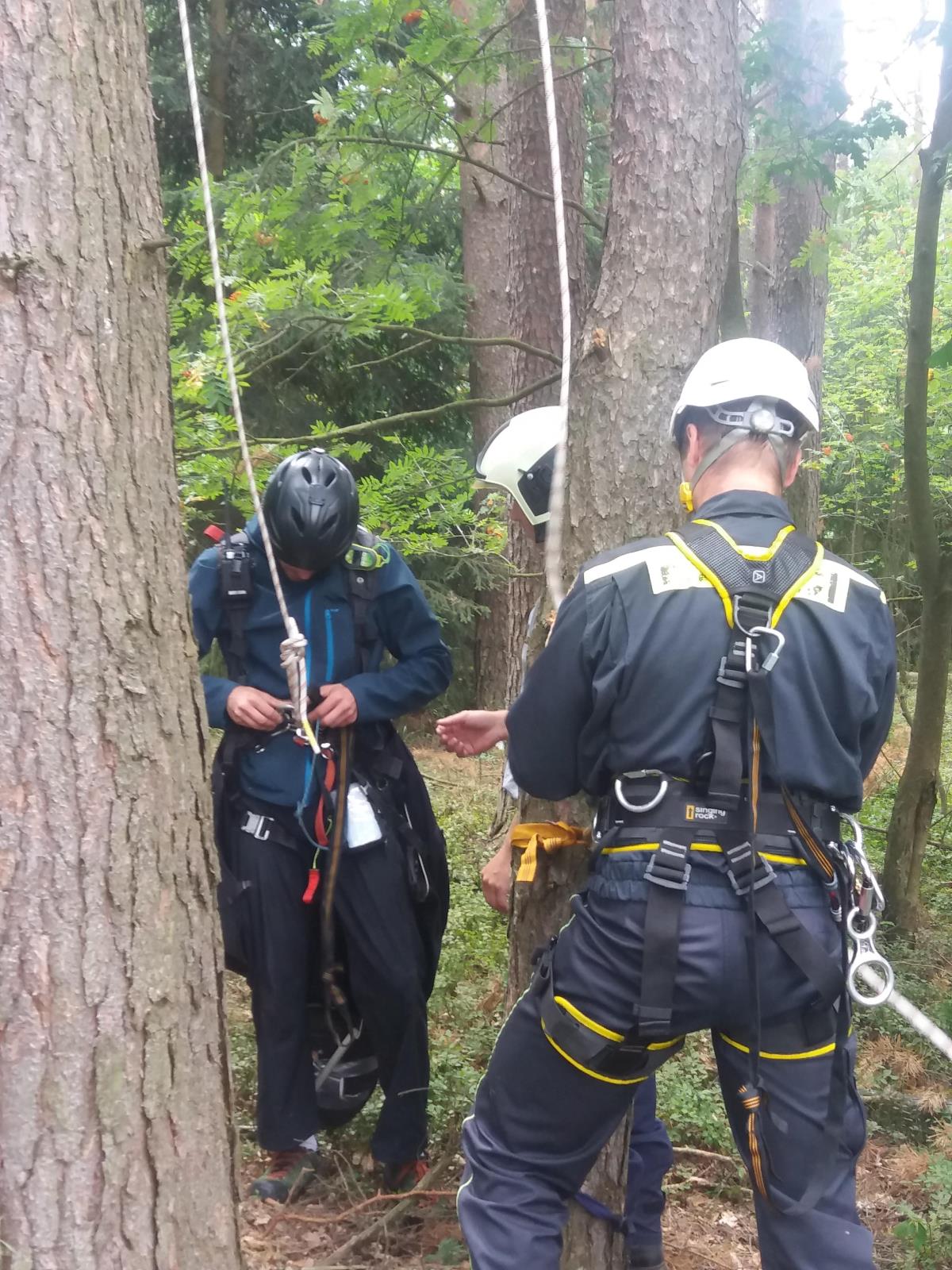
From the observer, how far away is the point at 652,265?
2.71 m

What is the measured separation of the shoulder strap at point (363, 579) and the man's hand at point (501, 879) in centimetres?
98

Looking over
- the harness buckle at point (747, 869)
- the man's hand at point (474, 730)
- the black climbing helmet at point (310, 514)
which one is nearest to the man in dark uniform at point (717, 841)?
the harness buckle at point (747, 869)

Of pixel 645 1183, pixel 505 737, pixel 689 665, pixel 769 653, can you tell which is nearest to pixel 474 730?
pixel 505 737

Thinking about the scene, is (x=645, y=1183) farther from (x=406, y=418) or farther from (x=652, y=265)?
(x=406, y=418)

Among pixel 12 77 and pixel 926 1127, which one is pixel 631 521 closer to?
pixel 12 77

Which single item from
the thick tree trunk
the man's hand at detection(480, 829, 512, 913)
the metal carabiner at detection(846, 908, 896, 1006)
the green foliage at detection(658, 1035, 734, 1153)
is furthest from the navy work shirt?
→ the thick tree trunk

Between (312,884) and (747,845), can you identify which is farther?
(312,884)

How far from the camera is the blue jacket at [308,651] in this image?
11.0 ft

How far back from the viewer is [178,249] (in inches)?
198

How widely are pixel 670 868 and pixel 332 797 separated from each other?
1555mm

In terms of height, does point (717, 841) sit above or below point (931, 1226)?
above

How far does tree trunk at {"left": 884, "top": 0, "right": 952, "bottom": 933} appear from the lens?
4.45 m

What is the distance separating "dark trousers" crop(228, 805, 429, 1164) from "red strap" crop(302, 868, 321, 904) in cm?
4

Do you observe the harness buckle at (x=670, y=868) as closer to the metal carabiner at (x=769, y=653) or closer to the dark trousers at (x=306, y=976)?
the metal carabiner at (x=769, y=653)
